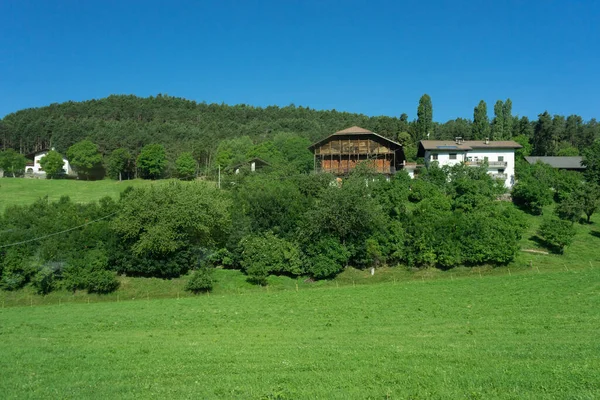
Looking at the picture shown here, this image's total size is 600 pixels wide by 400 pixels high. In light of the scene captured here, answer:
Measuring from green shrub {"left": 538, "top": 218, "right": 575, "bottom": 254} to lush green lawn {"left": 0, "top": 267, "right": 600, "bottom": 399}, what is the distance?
45.0 ft

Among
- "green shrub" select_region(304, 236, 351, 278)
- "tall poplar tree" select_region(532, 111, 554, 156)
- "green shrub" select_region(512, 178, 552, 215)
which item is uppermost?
"tall poplar tree" select_region(532, 111, 554, 156)

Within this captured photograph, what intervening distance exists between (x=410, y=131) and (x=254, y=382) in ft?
314

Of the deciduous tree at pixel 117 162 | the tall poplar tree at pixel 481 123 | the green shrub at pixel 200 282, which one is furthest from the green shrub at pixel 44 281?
the tall poplar tree at pixel 481 123

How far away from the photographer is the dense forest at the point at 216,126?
344ft

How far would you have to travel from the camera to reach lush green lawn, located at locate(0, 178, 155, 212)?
72.6m

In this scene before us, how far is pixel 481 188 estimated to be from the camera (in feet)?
186

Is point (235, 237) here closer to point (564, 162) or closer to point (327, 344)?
point (327, 344)

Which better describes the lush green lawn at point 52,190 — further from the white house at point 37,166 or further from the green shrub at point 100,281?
the green shrub at point 100,281

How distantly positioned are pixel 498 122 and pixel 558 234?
206 ft

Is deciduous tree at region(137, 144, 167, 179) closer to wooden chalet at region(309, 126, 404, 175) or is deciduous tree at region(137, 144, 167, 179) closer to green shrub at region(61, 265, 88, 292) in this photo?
wooden chalet at region(309, 126, 404, 175)

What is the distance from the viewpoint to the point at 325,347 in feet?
52.7

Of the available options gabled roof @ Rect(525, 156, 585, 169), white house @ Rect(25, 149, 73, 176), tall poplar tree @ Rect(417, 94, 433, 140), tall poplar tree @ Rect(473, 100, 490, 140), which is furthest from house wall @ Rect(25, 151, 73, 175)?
gabled roof @ Rect(525, 156, 585, 169)

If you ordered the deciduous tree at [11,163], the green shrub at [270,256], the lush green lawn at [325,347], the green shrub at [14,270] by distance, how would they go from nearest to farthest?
the lush green lawn at [325,347] → the green shrub at [14,270] → the green shrub at [270,256] → the deciduous tree at [11,163]

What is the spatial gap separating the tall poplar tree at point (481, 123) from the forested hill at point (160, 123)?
14.9 meters
